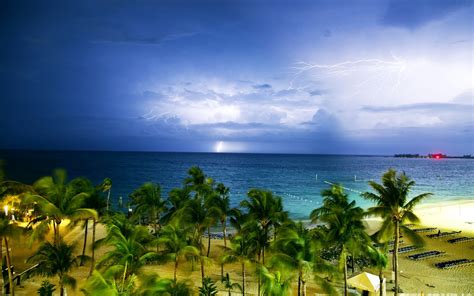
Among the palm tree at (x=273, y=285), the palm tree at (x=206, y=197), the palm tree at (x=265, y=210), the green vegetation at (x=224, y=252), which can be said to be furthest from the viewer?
the palm tree at (x=206, y=197)

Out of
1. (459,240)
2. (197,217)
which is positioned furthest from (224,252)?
(459,240)

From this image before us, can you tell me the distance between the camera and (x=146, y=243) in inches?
746

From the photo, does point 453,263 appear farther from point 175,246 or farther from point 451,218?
point 451,218

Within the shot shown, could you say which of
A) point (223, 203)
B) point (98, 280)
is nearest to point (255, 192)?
point (223, 203)

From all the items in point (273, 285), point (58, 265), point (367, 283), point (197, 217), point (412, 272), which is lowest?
point (412, 272)

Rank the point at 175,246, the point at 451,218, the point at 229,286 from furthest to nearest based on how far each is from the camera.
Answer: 1. the point at 451,218
2. the point at 229,286
3. the point at 175,246

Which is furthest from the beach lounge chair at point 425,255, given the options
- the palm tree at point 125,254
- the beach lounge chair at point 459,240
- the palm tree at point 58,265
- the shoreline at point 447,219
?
the palm tree at point 58,265

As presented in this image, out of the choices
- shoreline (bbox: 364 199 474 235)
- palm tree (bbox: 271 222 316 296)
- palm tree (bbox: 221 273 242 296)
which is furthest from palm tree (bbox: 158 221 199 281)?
shoreline (bbox: 364 199 474 235)

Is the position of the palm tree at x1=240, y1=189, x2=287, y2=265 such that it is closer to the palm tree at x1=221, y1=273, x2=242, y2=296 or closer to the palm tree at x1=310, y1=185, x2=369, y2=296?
the palm tree at x1=221, y1=273, x2=242, y2=296

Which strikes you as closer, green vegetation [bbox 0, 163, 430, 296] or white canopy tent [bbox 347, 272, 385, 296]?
green vegetation [bbox 0, 163, 430, 296]

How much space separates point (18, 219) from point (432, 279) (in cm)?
4091

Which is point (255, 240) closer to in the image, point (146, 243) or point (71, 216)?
point (146, 243)

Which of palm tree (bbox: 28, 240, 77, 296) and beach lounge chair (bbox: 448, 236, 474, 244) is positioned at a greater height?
palm tree (bbox: 28, 240, 77, 296)

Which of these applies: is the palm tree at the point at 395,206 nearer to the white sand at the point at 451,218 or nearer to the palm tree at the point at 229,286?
the palm tree at the point at 229,286
